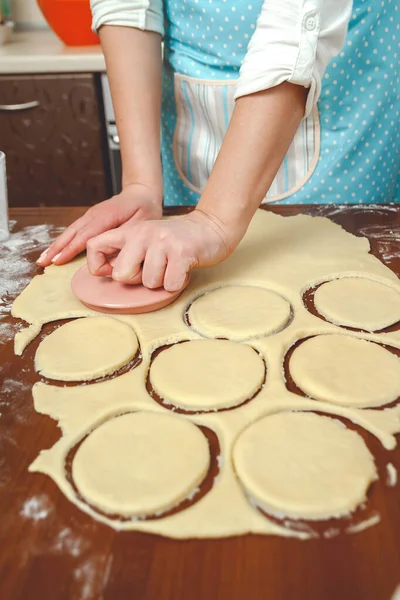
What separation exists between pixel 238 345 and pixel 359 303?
23 centimetres

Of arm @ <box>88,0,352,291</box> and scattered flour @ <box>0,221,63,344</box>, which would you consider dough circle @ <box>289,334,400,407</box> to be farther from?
scattered flour @ <box>0,221,63,344</box>

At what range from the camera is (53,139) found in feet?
6.47

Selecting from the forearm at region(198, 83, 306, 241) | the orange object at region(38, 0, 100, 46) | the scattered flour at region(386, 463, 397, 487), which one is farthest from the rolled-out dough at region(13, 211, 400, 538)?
the orange object at region(38, 0, 100, 46)

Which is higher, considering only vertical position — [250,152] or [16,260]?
[250,152]

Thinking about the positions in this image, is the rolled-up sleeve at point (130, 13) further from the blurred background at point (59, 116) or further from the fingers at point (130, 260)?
the blurred background at point (59, 116)

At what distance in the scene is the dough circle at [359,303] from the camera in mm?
834

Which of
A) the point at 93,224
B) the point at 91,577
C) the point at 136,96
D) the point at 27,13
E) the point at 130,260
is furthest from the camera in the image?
the point at 27,13

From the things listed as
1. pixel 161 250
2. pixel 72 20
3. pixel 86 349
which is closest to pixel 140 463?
pixel 86 349

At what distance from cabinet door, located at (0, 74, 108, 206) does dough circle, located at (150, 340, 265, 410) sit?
1370 millimetres

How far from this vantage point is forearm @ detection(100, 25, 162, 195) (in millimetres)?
1130

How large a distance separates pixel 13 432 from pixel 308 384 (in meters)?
0.37

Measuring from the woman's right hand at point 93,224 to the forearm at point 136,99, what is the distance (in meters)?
0.09

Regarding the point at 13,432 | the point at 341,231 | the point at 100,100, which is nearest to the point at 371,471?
the point at 13,432

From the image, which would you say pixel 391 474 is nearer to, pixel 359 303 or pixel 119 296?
pixel 359 303
